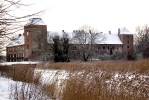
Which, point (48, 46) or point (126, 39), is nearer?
point (48, 46)

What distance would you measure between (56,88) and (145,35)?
93.2 meters

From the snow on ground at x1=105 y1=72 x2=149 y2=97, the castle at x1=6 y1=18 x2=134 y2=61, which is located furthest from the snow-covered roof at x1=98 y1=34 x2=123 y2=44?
the snow on ground at x1=105 y1=72 x2=149 y2=97

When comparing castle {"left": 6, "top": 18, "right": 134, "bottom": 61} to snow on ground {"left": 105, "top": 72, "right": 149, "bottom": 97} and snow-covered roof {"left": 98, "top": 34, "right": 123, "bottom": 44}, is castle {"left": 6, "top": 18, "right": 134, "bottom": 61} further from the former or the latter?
snow on ground {"left": 105, "top": 72, "right": 149, "bottom": 97}

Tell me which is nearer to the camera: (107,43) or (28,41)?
(28,41)

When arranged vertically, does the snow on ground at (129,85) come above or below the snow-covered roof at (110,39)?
below

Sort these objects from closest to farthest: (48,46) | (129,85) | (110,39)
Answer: (129,85)
(48,46)
(110,39)

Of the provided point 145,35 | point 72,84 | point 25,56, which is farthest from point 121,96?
point 145,35

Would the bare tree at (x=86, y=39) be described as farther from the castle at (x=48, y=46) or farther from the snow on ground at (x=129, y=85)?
the snow on ground at (x=129, y=85)

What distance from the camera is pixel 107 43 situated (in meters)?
111

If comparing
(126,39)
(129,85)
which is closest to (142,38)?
(126,39)

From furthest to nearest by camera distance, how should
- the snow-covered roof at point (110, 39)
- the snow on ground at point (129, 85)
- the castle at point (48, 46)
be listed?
Result: the snow-covered roof at point (110, 39)
the castle at point (48, 46)
the snow on ground at point (129, 85)

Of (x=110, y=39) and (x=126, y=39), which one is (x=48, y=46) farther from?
(x=126, y=39)

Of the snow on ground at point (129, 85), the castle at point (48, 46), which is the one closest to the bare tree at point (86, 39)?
the castle at point (48, 46)

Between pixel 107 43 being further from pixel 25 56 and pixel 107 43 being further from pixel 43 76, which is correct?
pixel 43 76
